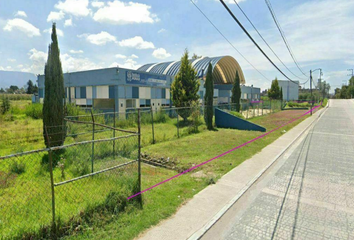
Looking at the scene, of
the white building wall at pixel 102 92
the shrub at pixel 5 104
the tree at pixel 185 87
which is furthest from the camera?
the shrub at pixel 5 104

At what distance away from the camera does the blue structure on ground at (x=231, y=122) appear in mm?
15828

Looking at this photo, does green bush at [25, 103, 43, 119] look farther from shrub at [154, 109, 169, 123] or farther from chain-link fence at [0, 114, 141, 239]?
chain-link fence at [0, 114, 141, 239]

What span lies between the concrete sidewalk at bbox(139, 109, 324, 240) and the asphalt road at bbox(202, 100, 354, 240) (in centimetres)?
18

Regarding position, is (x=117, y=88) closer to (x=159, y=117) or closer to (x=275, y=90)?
(x=159, y=117)

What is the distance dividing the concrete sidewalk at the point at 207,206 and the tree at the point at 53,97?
249 inches

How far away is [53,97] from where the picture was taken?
8281mm

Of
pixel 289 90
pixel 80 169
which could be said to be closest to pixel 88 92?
pixel 80 169

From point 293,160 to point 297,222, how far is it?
4781 millimetres

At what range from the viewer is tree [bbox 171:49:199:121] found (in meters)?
19.0

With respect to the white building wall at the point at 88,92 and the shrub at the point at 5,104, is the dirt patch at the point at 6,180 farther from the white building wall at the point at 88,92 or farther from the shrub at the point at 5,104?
the shrub at the point at 5,104

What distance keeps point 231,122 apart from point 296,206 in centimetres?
1265

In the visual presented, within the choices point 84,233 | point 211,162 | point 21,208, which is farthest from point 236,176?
point 21,208

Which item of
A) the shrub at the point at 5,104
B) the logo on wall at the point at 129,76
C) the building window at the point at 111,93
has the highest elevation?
the logo on wall at the point at 129,76

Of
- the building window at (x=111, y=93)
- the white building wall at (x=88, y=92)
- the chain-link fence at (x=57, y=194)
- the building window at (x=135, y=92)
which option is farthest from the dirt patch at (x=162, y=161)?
the white building wall at (x=88, y=92)
